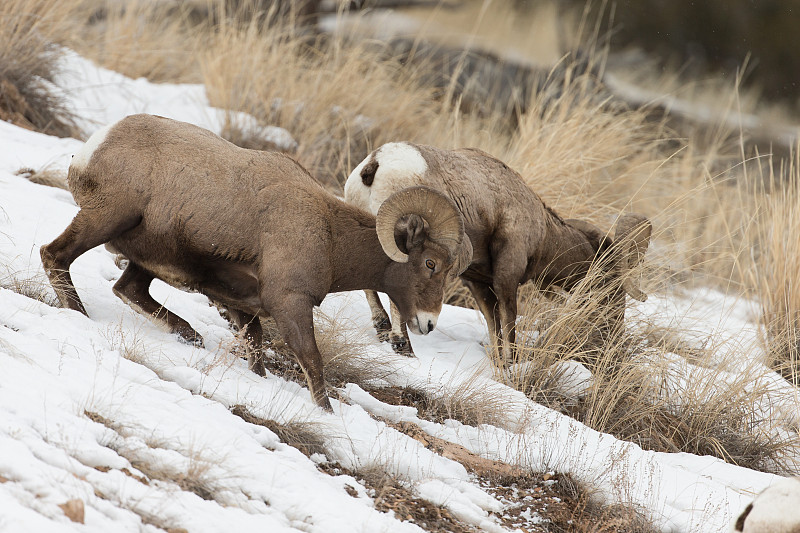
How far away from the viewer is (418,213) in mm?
5082

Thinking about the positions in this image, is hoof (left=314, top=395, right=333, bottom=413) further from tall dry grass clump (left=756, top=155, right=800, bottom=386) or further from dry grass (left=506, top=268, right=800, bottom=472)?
tall dry grass clump (left=756, top=155, right=800, bottom=386)

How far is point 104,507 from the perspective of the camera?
3.15 meters

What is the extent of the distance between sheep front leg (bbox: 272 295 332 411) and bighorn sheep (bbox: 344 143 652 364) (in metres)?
1.48

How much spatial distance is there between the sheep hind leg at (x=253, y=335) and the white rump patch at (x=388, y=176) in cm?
122

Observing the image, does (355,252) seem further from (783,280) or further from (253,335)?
(783,280)

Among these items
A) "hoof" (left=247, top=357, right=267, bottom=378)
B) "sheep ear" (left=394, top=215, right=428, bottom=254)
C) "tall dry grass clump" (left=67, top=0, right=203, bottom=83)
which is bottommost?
"hoof" (left=247, top=357, right=267, bottom=378)

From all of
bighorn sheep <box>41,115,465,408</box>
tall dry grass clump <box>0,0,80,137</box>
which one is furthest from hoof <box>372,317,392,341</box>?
tall dry grass clump <box>0,0,80,137</box>

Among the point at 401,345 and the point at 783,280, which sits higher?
the point at 783,280

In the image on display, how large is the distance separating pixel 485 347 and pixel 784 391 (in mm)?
2364

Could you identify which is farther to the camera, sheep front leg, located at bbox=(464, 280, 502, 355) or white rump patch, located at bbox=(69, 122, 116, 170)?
sheep front leg, located at bbox=(464, 280, 502, 355)

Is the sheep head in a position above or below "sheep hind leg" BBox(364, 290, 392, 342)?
above

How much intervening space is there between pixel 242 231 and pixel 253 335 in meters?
0.79

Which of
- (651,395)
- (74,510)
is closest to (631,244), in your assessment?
(651,395)

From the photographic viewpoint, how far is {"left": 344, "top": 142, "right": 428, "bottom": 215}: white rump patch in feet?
20.1
